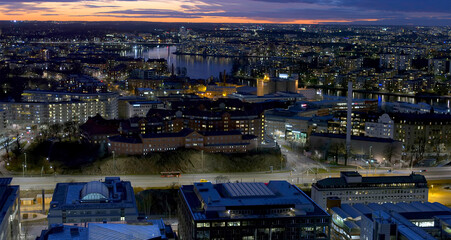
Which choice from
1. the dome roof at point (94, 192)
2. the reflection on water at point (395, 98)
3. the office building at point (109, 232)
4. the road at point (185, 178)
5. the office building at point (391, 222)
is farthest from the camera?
the reflection on water at point (395, 98)

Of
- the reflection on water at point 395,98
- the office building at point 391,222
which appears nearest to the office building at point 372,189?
the office building at point 391,222

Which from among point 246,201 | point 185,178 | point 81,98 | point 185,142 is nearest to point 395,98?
point 81,98

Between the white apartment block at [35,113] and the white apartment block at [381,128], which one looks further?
the white apartment block at [35,113]

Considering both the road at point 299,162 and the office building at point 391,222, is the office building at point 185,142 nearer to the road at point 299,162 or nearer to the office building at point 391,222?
the road at point 299,162

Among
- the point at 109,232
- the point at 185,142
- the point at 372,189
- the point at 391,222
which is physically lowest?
the point at 372,189

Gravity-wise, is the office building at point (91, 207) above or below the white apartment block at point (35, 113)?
above

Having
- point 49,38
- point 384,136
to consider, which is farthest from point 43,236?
point 49,38

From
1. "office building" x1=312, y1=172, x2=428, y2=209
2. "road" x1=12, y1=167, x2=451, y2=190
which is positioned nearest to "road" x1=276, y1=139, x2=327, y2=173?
"road" x1=12, y1=167, x2=451, y2=190

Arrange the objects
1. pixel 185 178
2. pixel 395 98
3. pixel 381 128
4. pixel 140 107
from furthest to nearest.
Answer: pixel 395 98
pixel 140 107
pixel 381 128
pixel 185 178

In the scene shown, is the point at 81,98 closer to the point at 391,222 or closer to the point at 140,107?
the point at 140,107
